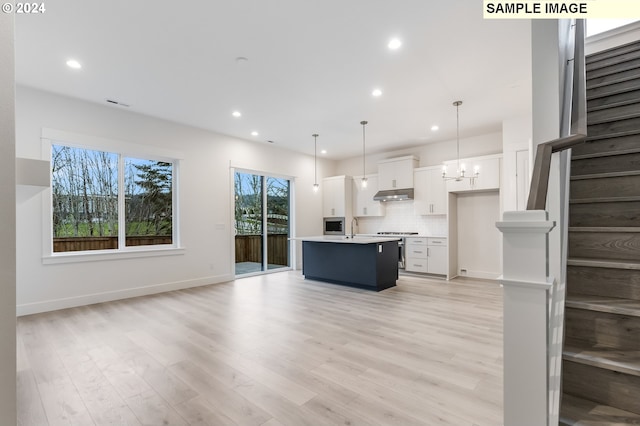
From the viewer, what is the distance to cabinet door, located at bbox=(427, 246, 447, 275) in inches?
246

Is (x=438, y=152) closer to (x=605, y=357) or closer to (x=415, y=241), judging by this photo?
(x=415, y=241)

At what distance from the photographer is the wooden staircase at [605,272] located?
4.01ft

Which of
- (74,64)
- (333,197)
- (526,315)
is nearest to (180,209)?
(74,64)

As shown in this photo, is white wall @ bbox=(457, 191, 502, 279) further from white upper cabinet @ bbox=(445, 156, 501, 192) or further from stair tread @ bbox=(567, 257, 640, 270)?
stair tread @ bbox=(567, 257, 640, 270)

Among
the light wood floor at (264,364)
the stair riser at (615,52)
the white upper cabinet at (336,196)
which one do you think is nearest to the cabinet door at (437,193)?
the white upper cabinet at (336,196)

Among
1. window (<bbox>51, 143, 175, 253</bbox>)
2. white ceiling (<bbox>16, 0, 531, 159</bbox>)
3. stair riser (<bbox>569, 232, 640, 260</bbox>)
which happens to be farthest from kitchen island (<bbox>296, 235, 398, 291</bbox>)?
stair riser (<bbox>569, 232, 640, 260</bbox>)

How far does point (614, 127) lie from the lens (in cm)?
228

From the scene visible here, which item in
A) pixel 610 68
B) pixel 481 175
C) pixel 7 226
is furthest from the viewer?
pixel 481 175

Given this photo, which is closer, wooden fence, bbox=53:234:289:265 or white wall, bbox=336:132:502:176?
wooden fence, bbox=53:234:289:265

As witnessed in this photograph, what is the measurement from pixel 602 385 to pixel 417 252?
18.0 feet

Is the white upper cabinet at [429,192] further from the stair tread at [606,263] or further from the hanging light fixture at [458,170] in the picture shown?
the stair tread at [606,263]

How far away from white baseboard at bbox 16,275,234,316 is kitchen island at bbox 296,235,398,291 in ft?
6.81

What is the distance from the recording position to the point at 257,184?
704 cm

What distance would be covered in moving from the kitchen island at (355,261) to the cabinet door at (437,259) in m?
A: 1.14
